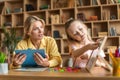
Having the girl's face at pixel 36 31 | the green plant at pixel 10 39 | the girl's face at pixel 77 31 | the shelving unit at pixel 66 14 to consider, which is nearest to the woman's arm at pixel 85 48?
the girl's face at pixel 77 31

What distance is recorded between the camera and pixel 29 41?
2.13m

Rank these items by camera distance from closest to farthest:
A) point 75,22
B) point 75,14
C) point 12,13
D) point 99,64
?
point 99,64 → point 75,22 → point 75,14 → point 12,13

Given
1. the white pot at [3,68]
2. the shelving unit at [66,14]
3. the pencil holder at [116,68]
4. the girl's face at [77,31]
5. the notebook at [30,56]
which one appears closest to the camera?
the pencil holder at [116,68]

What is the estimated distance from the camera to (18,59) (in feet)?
5.52

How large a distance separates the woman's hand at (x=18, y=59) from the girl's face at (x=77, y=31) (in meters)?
0.45

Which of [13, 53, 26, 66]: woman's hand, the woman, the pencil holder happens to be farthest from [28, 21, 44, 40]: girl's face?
the pencil holder

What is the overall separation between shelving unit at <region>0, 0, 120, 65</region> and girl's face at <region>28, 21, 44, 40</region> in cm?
265

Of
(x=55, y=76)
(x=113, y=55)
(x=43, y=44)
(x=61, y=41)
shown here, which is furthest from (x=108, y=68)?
(x=61, y=41)

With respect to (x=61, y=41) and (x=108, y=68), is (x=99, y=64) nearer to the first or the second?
(x=108, y=68)

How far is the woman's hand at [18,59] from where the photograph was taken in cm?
165

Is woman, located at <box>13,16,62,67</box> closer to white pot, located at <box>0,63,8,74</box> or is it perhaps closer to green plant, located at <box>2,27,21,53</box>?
white pot, located at <box>0,63,8,74</box>

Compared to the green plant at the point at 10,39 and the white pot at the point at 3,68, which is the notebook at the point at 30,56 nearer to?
the white pot at the point at 3,68

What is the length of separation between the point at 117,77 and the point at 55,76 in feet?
0.99

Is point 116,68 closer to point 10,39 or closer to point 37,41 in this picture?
point 37,41
